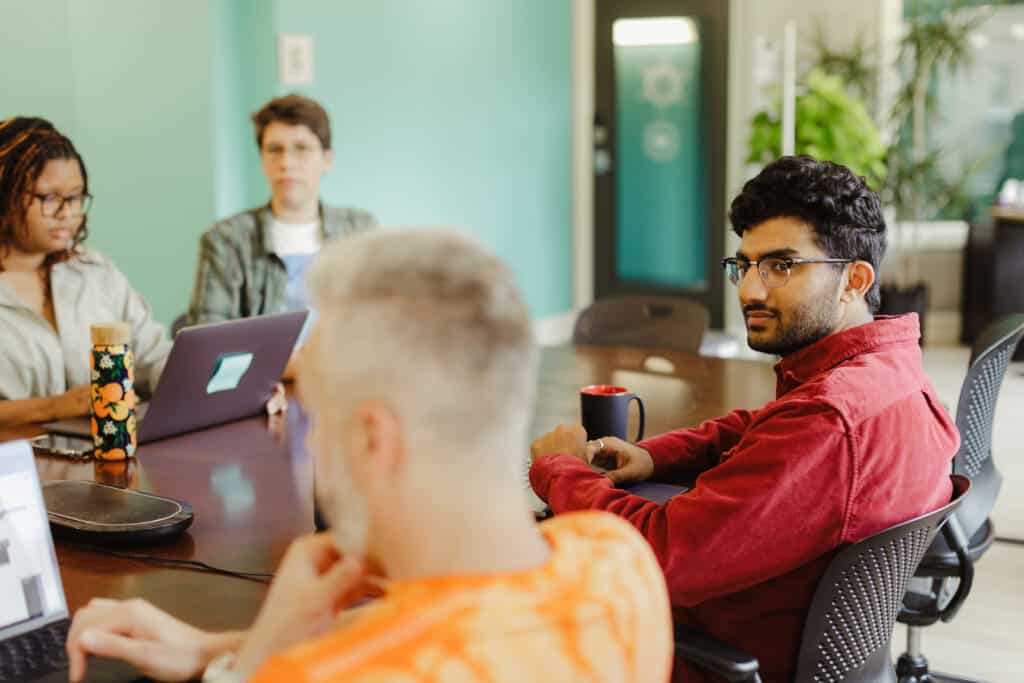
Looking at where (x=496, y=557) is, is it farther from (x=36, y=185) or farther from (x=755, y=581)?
(x=36, y=185)

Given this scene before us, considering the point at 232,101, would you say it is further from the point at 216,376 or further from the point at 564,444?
the point at 564,444

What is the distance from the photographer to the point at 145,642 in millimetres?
1101

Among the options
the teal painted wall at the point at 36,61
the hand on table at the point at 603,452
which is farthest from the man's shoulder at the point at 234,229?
the hand on table at the point at 603,452

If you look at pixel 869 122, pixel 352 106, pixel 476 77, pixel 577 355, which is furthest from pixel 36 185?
pixel 869 122

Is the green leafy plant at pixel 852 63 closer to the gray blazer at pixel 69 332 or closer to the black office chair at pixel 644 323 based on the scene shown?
the black office chair at pixel 644 323

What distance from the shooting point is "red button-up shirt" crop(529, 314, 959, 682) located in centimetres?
155

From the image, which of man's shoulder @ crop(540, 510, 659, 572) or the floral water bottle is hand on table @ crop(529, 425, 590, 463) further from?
man's shoulder @ crop(540, 510, 659, 572)

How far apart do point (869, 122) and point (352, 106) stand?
3076 millimetres

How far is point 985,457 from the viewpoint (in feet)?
8.54

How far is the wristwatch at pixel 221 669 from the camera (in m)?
1.05

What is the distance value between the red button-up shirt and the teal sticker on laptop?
79 cm

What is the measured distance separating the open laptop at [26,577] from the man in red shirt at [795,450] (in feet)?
2.34

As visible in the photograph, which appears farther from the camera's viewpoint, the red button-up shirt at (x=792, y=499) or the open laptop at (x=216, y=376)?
the open laptop at (x=216, y=376)

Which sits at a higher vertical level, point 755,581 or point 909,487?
A: point 909,487
